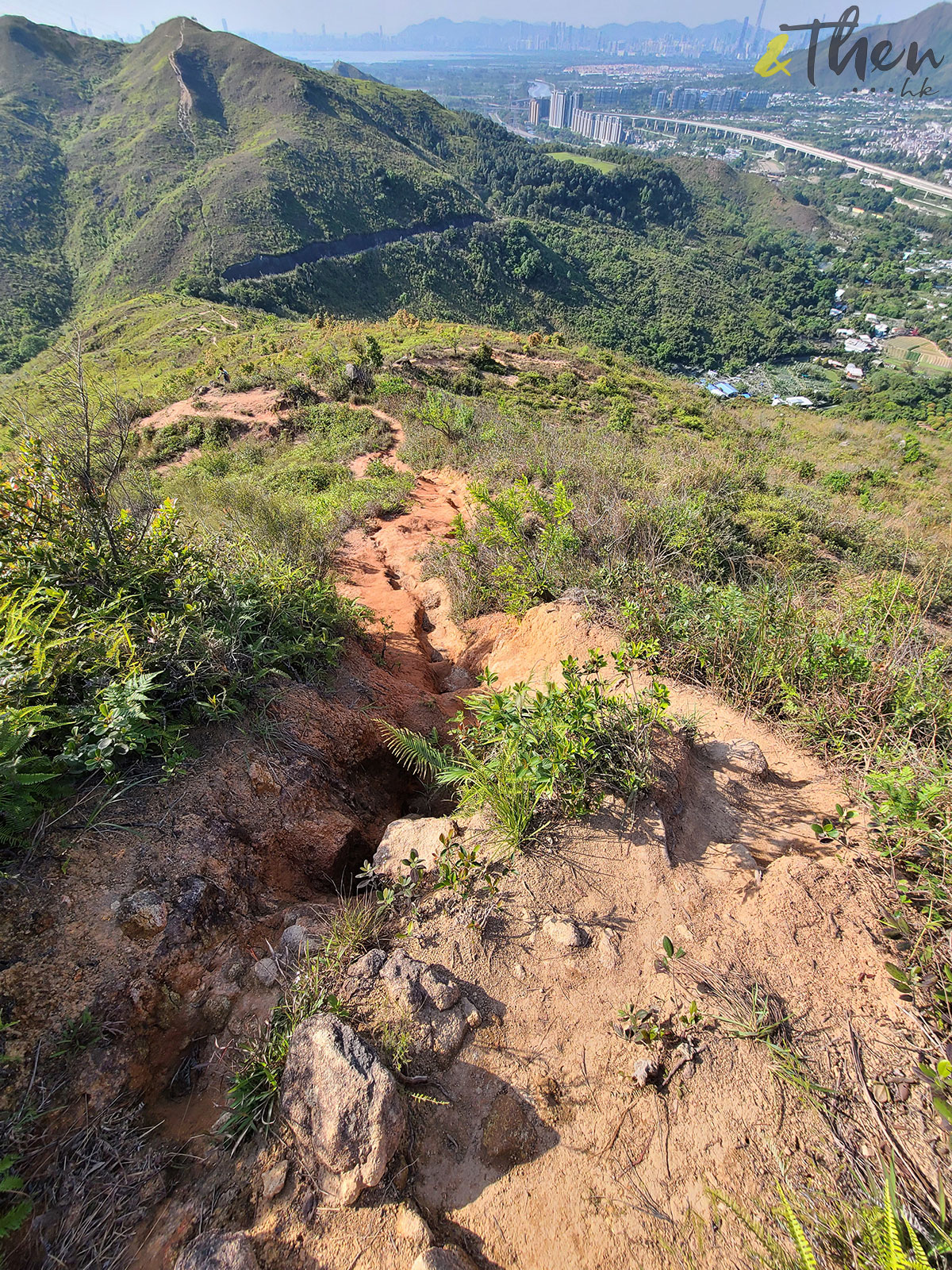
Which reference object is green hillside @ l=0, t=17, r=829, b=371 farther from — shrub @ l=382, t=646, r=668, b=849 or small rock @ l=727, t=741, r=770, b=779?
small rock @ l=727, t=741, r=770, b=779

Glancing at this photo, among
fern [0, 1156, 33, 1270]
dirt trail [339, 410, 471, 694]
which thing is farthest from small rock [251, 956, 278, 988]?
dirt trail [339, 410, 471, 694]

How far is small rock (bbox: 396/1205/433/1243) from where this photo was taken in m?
1.72

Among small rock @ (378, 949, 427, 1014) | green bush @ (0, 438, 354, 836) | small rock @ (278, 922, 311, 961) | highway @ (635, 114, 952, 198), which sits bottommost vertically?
small rock @ (278, 922, 311, 961)

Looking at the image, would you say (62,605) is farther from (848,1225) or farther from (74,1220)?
(848,1225)

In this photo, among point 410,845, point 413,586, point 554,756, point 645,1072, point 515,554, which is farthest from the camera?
point 413,586

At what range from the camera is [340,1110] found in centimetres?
184

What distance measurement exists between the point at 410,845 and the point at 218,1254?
1.58 m

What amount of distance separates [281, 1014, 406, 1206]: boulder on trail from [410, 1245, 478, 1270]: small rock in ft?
0.78

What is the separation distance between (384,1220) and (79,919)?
1580mm

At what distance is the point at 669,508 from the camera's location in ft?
19.7

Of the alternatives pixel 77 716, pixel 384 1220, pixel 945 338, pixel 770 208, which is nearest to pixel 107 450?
pixel 77 716

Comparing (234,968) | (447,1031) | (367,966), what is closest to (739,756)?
(447,1031)

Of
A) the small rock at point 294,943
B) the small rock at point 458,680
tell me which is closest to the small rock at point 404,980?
the small rock at point 294,943

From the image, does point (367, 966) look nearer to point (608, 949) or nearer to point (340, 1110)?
point (340, 1110)
